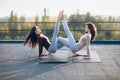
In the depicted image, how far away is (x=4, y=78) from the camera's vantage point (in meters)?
6.99

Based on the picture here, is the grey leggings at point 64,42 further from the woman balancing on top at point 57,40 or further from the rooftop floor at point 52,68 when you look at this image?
the rooftop floor at point 52,68

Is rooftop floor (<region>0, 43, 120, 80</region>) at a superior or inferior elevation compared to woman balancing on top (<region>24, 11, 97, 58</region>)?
inferior

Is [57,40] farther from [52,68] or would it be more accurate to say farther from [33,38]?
[52,68]

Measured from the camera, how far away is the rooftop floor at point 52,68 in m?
7.07

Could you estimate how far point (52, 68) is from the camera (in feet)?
25.6

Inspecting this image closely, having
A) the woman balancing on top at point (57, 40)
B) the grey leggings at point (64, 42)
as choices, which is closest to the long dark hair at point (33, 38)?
the woman balancing on top at point (57, 40)

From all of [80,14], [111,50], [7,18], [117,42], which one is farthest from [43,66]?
[7,18]

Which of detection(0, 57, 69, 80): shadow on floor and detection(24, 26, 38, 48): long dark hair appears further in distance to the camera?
detection(24, 26, 38, 48): long dark hair

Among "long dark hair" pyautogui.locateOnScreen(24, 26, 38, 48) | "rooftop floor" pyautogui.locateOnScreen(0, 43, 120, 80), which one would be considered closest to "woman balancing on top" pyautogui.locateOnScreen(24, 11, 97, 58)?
"long dark hair" pyautogui.locateOnScreen(24, 26, 38, 48)

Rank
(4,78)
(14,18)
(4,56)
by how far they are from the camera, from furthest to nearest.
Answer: (14,18) < (4,56) < (4,78)

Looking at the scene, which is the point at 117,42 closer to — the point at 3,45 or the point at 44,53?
the point at 44,53

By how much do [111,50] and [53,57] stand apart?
206 cm

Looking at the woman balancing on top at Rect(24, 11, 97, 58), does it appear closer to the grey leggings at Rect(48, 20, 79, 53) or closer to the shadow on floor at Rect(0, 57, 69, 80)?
the grey leggings at Rect(48, 20, 79, 53)

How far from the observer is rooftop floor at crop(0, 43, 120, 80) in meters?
7.07
